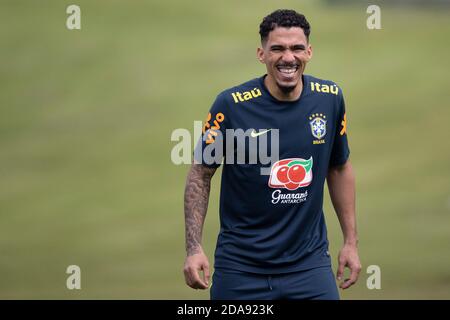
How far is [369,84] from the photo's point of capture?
642 inches

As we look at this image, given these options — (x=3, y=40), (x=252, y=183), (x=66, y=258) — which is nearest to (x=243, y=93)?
(x=252, y=183)

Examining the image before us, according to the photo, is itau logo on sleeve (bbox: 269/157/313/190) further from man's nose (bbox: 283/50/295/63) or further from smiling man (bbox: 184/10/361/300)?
man's nose (bbox: 283/50/295/63)

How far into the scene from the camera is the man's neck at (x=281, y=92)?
20.6 feet

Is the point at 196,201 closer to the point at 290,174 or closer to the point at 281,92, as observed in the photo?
the point at 290,174

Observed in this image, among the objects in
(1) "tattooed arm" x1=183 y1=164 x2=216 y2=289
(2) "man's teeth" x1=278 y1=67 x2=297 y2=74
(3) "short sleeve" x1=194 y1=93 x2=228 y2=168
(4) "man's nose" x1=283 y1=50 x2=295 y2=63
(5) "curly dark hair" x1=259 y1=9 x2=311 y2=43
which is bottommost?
(1) "tattooed arm" x1=183 y1=164 x2=216 y2=289

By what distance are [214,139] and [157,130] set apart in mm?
9356

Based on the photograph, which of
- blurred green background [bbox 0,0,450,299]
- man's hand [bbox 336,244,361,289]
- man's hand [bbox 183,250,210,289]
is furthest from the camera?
blurred green background [bbox 0,0,450,299]

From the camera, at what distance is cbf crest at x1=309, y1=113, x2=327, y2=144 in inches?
248

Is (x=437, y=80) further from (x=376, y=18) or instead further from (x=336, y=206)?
(x=336, y=206)

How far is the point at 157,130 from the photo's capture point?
15.5 metres

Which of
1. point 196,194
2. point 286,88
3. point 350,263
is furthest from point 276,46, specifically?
point 350,263

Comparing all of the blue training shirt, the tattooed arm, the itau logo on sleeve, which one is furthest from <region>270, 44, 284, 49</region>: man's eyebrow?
the tattooed arm

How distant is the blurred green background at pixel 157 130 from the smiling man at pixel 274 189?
494 centimetres

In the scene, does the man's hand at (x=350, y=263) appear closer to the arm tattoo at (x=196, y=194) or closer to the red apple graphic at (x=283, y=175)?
the red apple graphic at (x=283, y=175)
